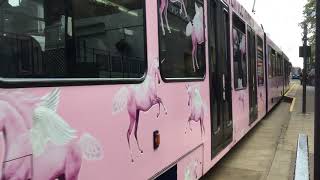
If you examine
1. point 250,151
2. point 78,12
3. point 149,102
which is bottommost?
point 250,151

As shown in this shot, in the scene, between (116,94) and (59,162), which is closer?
(59,162)

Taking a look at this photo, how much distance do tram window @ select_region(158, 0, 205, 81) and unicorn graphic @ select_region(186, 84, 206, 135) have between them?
143 millimetres

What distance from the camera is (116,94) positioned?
332cm

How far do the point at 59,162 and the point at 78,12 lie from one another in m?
0.89

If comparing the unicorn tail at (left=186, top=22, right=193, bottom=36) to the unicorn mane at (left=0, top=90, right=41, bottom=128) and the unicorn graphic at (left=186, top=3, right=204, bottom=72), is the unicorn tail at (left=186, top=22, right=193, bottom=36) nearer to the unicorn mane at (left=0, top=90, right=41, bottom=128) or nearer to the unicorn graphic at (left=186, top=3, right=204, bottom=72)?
the unicorn graphic at (left=186, top=3, right=204, bottom=72)

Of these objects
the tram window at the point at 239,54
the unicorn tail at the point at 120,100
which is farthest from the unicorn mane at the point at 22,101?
the tram window at the point at 239,54

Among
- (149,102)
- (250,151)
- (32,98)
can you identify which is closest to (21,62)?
(32,98)

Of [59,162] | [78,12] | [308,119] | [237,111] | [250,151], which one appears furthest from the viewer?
[308,119]

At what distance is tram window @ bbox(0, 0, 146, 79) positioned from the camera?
2432 millimetres

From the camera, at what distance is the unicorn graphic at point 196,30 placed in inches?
211

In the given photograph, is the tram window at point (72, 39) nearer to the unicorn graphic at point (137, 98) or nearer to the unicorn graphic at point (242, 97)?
the unicorn graphic at point (137, 98)

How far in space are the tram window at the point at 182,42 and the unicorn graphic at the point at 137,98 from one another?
24 centimetres

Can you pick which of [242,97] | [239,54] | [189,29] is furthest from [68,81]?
[242,97]

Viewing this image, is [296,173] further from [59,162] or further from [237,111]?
[59,162]
